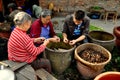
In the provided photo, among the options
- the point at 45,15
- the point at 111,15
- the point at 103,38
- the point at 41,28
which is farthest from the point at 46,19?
the point at 111,15

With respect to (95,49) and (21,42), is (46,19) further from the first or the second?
(95,49)

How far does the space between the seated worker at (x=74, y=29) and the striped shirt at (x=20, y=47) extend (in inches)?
63.7

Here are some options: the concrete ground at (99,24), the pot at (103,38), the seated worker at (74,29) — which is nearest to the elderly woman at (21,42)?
the seated worker at (74,29)

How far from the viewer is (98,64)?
510 cm

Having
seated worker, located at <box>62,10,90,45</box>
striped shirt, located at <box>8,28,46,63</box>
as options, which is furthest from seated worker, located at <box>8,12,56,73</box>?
seated worker, located at <box>62,10,90,45</box>

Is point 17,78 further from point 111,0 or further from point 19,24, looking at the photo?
Result: point 111,0

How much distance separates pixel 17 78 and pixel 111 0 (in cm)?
669

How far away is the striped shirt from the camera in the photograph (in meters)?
4.02

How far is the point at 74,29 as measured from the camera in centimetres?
578

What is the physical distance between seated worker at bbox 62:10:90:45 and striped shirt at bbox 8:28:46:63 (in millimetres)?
1619

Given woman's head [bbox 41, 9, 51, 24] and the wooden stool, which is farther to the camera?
the wooden stool

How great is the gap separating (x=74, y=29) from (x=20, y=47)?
2083 mm

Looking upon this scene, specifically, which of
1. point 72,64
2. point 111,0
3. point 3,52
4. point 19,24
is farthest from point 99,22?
point 19,24

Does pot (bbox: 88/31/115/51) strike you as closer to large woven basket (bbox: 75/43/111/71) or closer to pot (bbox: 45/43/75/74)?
large woven basket (bbox: 75/43/111/71)
